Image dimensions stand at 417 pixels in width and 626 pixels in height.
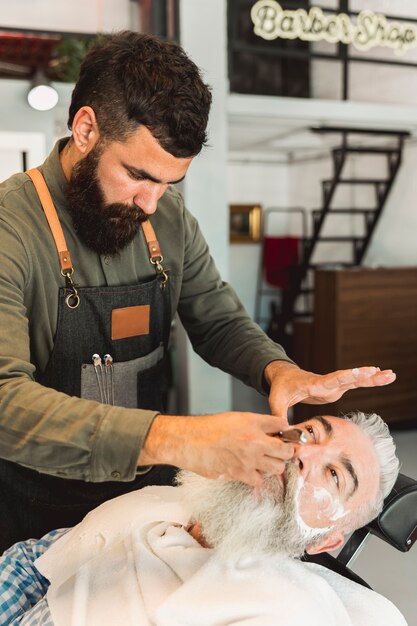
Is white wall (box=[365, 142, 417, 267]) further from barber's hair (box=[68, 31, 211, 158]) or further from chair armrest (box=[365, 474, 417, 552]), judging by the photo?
barber's hair (box=[68, 31, 211, 158])

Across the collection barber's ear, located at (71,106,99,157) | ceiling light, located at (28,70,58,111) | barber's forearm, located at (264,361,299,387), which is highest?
ceiling light, located at (28,70,58,111)

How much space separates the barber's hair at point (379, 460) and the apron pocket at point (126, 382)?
1.90 feet

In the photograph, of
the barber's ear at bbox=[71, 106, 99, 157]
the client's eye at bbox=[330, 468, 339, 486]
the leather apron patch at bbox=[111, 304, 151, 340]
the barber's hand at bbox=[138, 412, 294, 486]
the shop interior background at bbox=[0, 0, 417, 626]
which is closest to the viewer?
the barber's hand at bbox=[138, 412, 294, 486]

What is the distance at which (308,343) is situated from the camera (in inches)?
254

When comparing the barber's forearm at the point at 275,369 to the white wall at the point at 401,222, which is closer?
the barber's forearm at the point at 275,369

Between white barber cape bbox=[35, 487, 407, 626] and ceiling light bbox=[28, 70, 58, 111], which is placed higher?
ceiling light bbox=[28, 70, 58, 111]

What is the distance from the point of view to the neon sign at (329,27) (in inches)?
206

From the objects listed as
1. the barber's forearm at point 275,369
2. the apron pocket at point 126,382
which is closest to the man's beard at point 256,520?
the barber's forearm at point 275,369

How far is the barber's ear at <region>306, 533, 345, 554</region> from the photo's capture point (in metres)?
1.72

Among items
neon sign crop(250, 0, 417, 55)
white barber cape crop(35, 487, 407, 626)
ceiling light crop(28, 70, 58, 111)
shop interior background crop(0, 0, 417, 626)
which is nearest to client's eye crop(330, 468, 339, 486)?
white barber cape crop(35, 487, 407, 626)

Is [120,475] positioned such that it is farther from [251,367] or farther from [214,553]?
[251,367]

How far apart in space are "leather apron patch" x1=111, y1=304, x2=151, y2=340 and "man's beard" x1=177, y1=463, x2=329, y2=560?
0.50 m

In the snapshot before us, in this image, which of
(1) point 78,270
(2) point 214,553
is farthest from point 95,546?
(1) point 78,270

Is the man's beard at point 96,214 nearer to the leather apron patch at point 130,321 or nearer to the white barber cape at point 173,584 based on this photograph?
the leather apron patch at point 130,321
